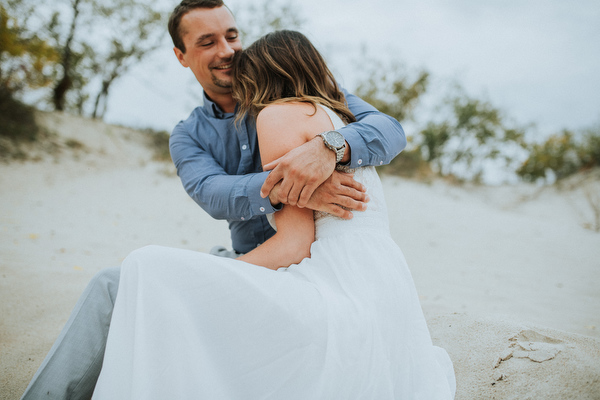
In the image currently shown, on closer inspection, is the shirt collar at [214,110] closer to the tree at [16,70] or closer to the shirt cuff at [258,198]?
the shirt cuff at [258,198]

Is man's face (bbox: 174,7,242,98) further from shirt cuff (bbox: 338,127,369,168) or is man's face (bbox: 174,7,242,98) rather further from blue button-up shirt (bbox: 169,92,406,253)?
shirt cuff (bbox: 338,127,369,168)

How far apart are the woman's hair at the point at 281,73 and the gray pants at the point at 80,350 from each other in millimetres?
1087

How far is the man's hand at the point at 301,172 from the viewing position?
1563 mm

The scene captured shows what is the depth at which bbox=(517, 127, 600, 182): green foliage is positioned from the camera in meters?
10.7

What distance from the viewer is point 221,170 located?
2.16m

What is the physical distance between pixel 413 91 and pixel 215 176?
31.8 ft

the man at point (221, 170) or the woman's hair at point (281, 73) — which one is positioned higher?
the woman's hair at point (281, 73)

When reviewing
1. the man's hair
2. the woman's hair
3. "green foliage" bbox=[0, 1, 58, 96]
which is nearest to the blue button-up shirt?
the woman's hair

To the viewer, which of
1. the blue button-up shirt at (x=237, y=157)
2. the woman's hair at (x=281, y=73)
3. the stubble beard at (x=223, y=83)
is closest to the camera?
the blue button-up shirt at (x=237, y=157)

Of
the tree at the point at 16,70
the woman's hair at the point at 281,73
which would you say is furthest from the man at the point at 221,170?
the tree at the point at 16,70

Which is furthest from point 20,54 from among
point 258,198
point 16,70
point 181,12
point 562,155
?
point 562,155

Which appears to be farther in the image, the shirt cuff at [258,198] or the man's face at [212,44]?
the man's face at [212,44]

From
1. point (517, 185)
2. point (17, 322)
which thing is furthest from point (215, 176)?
point (517, 185)

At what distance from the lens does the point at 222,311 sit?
1.24 meters
